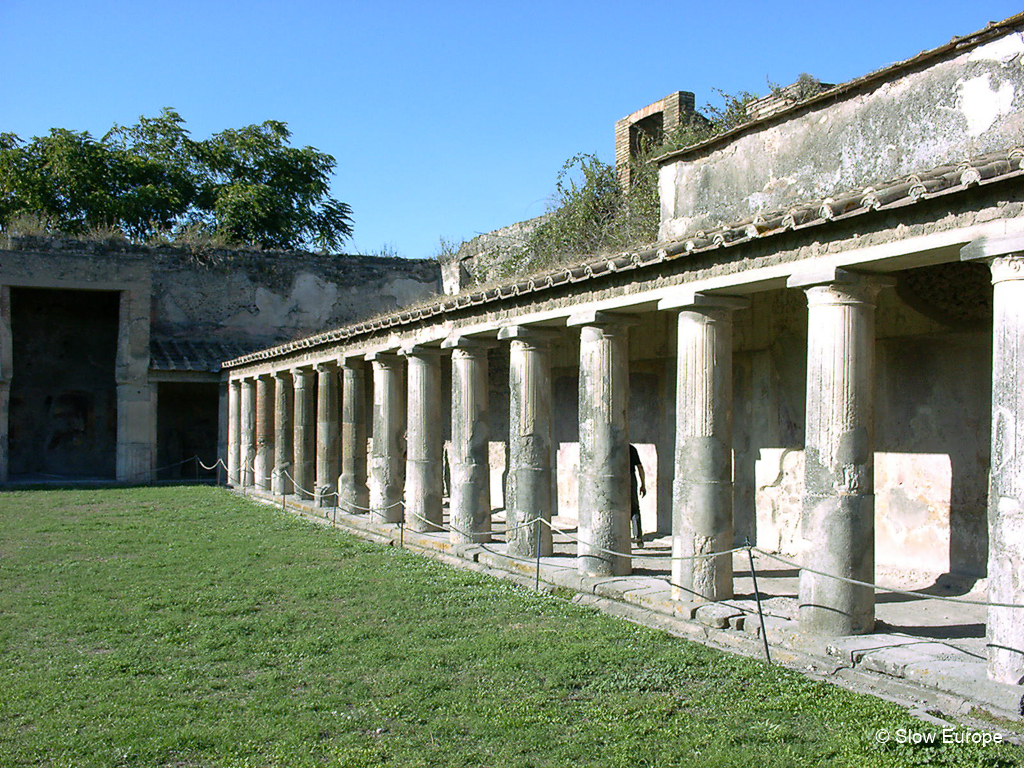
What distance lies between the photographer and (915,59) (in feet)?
24.0

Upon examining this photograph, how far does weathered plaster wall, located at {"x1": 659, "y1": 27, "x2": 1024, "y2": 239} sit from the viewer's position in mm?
6789

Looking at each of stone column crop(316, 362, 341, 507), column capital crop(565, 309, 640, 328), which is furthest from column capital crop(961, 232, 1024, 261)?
stone column crop(316, 362, 341, 507)

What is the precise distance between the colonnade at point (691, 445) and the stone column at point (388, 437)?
0.02 metres

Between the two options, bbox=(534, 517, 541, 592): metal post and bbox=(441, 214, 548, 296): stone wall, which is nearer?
bbox=(534, 517, 541, 592): metal post

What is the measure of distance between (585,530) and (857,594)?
3.18 meters

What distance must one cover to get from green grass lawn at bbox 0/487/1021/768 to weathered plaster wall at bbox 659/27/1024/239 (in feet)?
12.1

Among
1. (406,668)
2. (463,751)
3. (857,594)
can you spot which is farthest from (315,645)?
(857,594)

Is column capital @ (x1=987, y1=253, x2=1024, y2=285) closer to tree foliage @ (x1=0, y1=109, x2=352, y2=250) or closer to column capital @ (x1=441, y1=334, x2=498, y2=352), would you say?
column capital @ (x1=441, y1=334, x2=498, y2=352)

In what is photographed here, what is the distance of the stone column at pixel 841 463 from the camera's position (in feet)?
21.1

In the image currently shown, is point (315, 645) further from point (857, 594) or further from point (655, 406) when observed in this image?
point (655, 406)

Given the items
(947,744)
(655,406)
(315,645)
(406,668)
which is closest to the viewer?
(947,744)

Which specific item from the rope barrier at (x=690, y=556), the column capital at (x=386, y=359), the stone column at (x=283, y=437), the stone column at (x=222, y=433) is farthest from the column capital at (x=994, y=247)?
the stone column at (x=222, y=433)

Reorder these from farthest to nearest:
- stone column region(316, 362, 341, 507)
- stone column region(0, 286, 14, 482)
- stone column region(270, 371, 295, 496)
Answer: stone column region(0, 286, 14, 482)
stone column region(270, 371, 295, 496)
stone column region(316, 362, 341, 507)

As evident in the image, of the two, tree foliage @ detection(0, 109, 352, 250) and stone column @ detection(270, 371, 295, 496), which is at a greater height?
tree foliage @ detection(0, 109, 352, 250)
